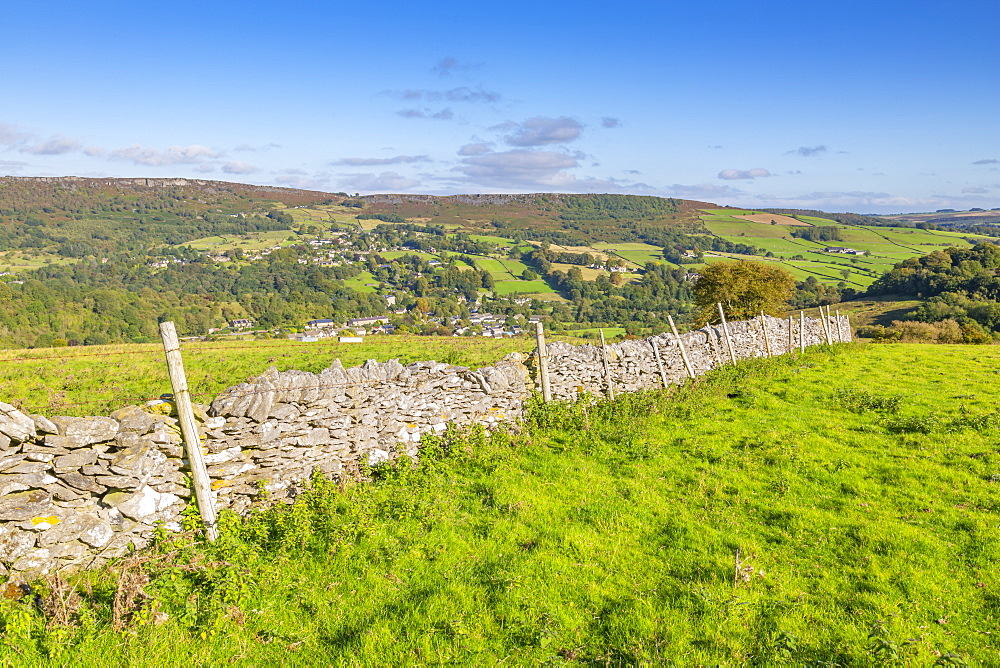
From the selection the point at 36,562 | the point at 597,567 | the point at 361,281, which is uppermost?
the point at 36,562

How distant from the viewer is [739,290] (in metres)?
33.6

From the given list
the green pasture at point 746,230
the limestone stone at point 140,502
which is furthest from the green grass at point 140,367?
the green pasture at point 746,230

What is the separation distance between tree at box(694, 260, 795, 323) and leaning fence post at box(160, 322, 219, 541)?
107 ft

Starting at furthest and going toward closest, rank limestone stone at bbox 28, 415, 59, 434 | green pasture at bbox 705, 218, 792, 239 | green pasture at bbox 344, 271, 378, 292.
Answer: green pasture at bbox 705, 218, 792, 239 < green pasture at bbox 344, 271, 378, 292 < limestone stone at bbox 28, 415, 59, 434

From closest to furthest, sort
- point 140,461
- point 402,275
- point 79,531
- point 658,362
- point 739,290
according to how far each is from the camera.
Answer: point 79,531, point 140,461, point 658,362, point 739,290, point 402,275

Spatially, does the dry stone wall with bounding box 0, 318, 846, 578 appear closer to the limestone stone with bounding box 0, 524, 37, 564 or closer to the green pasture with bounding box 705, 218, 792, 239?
the limestone stone with bounding box 0, 524, 37, 564

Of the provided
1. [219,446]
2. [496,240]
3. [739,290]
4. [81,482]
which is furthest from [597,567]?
[496,240]

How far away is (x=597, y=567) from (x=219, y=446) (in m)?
5.81

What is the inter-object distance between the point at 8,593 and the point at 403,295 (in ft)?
368

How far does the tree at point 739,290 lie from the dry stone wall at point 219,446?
2627 cm

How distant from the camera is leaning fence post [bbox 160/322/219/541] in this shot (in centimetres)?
629

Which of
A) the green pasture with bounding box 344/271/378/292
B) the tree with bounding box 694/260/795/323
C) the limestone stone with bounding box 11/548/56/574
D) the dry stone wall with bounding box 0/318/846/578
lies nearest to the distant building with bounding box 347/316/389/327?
the green pasture with bounding box 344/271/378/292

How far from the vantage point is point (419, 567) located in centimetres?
630

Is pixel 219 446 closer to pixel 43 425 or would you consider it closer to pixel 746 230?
pixel 43 425
